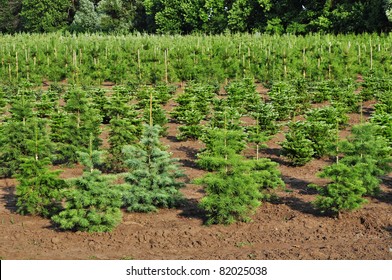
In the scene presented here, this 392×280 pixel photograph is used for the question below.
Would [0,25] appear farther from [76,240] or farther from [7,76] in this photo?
[76,240]

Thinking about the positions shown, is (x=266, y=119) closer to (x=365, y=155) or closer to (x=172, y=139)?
(x=172, y=139)

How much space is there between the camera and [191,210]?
1231 cm

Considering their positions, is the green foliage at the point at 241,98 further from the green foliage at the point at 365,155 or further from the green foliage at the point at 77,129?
the green foliage at the point at 365,155

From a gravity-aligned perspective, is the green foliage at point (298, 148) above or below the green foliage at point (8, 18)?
below

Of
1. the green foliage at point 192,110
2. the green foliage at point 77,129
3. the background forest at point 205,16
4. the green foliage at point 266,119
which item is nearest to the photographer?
the green foliage at point 77,129

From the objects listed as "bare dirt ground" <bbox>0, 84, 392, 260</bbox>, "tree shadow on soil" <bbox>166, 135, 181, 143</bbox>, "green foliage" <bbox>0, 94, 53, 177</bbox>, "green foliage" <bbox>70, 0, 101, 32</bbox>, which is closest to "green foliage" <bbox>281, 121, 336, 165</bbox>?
"bare dirt ground" <bbox>0, 84, 392, 260</bbox>

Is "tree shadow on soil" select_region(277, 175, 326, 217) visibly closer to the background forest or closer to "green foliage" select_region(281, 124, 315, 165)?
"green foliage" select_region(281, 124, 315, 165)

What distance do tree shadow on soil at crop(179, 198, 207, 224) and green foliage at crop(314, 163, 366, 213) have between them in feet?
6.22

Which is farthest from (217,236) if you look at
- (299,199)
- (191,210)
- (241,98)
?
(241,98)

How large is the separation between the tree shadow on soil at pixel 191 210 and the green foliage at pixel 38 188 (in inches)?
81.6

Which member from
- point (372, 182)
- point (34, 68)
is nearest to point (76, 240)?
point (372, 182)

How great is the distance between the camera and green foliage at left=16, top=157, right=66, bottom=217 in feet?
38.4

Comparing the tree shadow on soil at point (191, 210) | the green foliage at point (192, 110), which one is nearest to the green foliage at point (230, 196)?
the tree shadow on soil at point (191, 210)

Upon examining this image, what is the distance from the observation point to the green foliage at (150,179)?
473 inches
